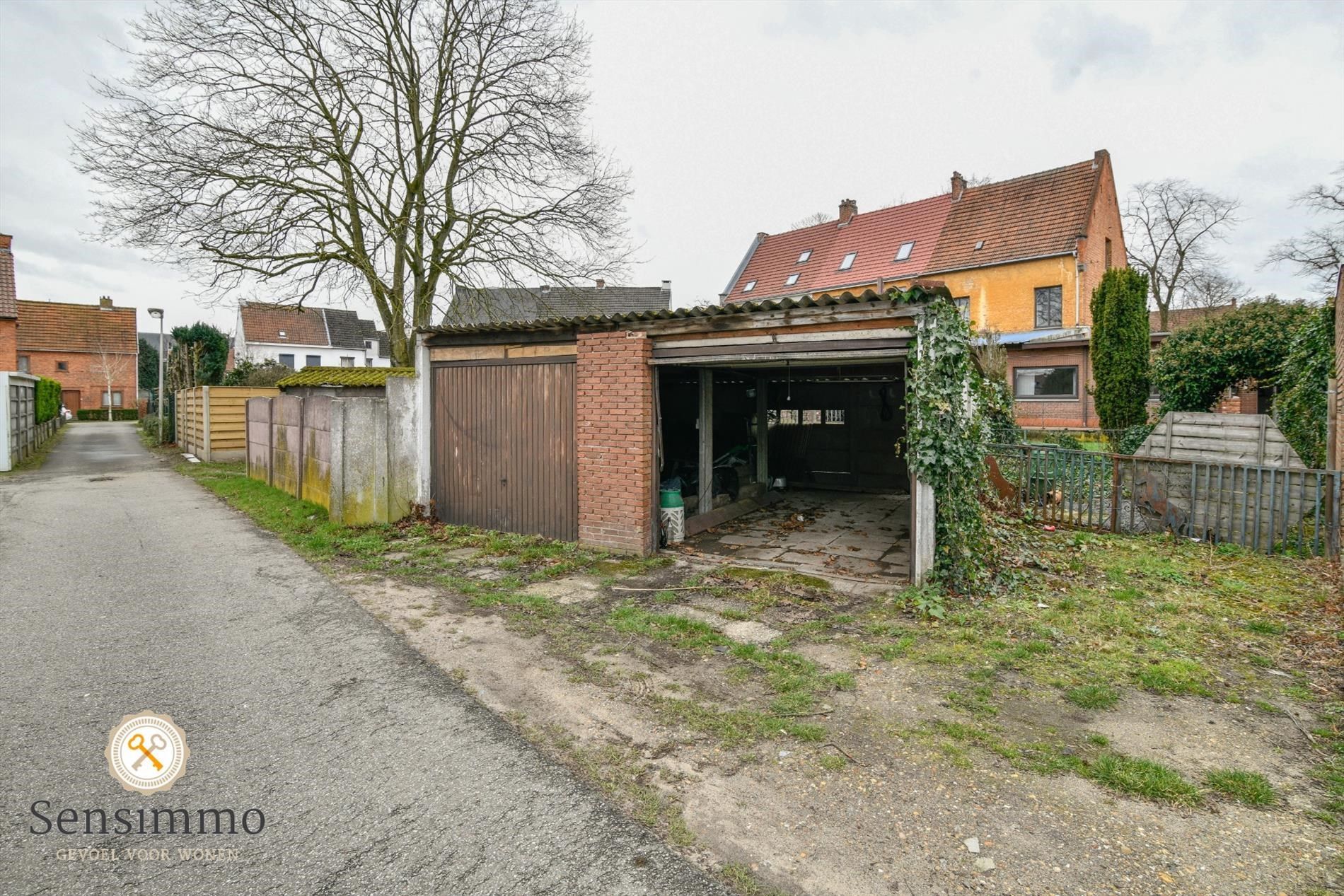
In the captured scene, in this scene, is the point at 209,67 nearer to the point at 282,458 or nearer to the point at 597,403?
the point at 282,458

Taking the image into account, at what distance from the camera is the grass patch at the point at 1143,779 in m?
2.93

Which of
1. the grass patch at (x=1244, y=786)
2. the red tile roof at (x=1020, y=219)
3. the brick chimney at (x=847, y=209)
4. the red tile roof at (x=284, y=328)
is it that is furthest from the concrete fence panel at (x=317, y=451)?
the red tile roof at (x=284, y=328)

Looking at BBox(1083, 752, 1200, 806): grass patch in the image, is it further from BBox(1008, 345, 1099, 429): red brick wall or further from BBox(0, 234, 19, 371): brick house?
BBox(0, 234, 19, 371): brick house

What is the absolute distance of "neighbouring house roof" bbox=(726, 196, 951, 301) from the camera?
26.9 metres

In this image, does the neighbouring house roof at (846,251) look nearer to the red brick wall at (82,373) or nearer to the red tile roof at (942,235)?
the red tile roof at (942,235)

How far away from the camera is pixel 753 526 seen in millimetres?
9266

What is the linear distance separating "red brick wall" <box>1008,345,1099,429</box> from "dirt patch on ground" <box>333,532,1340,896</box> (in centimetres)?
1653

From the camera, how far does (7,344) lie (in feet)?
72.9

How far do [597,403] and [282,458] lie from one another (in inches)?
284

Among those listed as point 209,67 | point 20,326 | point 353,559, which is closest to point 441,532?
point 353,559

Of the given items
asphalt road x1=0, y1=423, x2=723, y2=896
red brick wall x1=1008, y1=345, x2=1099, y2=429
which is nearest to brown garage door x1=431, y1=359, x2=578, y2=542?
asphalt road x1=0, y1=423, x2=723, y2=896

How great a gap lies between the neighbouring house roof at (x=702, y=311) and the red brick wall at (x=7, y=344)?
75.8 feet

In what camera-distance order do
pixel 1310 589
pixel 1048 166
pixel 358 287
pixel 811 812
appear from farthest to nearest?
pixel 1048 166 < pixel 358 287 < pixel 1310 589 < pixel 811 812

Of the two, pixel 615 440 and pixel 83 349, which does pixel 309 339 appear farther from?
pixel 615 440
